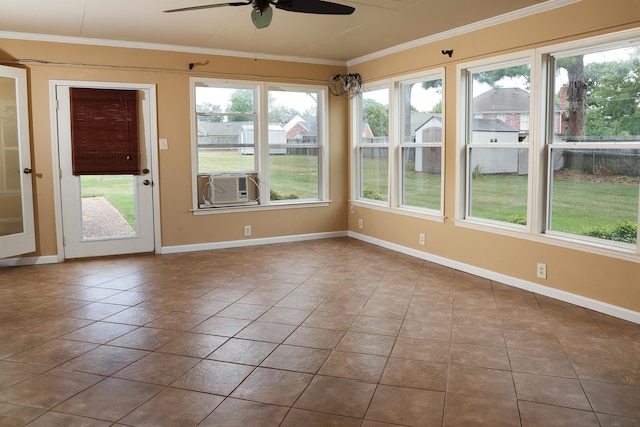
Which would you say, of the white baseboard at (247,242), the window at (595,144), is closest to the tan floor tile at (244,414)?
the window at (595,144)

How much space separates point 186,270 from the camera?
5.36 meters

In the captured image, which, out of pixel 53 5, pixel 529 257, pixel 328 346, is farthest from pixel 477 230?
pixel 53 5

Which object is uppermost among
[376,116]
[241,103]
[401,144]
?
[241,103]

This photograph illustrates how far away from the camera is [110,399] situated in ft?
8.54

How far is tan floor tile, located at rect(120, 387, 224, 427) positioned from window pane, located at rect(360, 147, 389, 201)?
4.33 m

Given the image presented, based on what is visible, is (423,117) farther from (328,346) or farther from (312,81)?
(328,346)

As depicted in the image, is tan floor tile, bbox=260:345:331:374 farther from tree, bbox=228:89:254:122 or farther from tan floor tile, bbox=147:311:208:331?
tree, bbox=228:89:254:122

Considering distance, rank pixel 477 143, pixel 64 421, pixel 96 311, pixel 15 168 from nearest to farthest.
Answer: pixel 64 421 → pixel 96 311 → pixel 477 143 → pixel 15 168

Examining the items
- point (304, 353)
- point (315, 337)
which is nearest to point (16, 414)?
point (304, 353)

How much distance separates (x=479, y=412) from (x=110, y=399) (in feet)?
6.08

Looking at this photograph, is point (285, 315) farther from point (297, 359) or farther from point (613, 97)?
point (613, 97)

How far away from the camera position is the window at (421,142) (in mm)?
5625

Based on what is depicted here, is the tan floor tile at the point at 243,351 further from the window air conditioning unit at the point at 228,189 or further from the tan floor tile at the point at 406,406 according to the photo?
the window air conditioning unit at the point at 228,189

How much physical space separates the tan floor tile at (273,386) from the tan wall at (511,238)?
252cm
